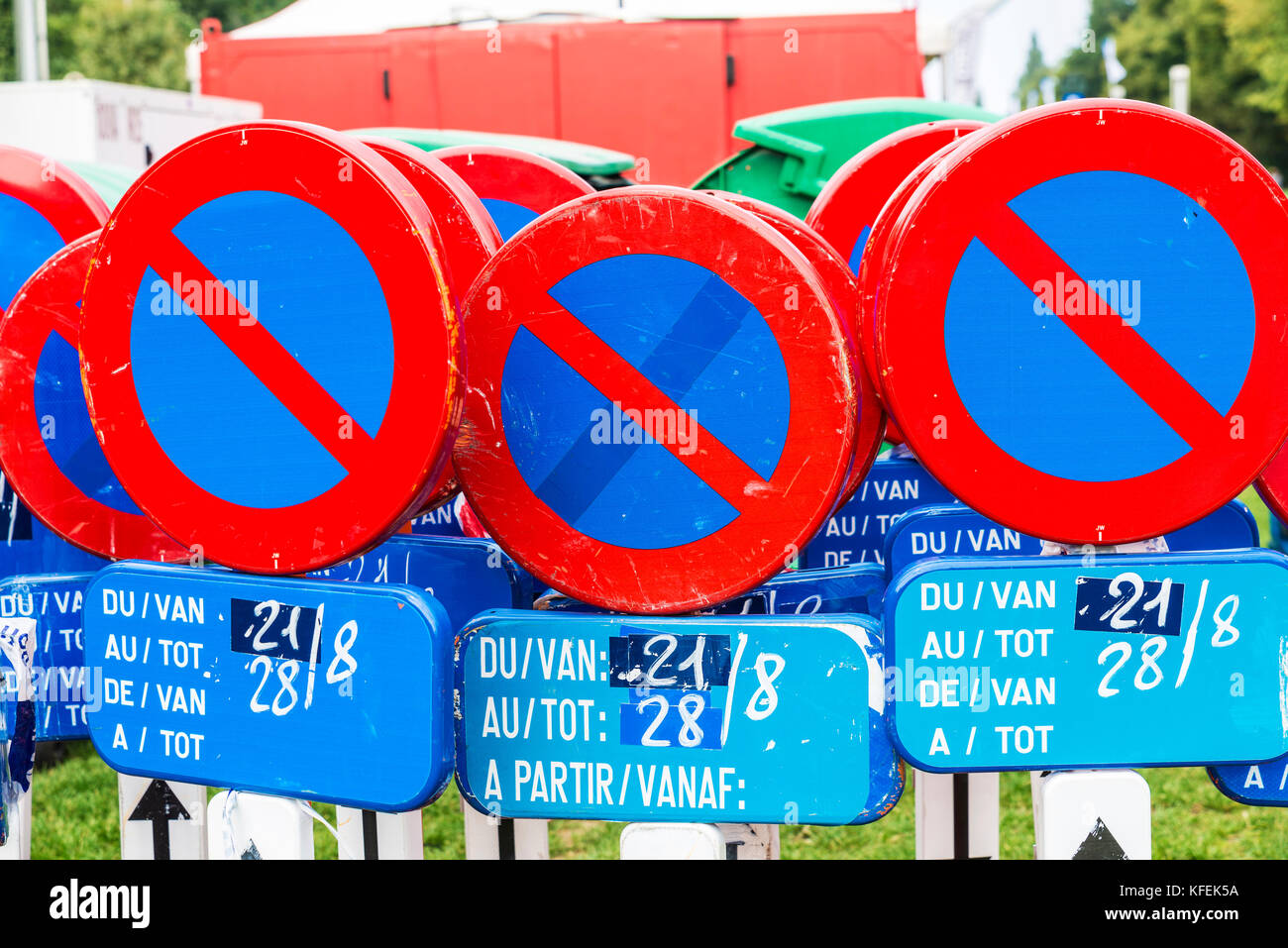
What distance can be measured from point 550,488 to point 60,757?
3987 millimetres

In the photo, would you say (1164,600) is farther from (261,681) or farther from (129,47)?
(129,47)

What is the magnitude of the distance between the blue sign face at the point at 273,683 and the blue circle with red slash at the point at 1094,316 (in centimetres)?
77

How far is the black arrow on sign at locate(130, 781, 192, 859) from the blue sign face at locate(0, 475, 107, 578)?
512 mm

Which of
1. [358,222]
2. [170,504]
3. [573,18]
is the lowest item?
[170,504]

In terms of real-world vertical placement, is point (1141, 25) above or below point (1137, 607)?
above

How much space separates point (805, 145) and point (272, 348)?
3.18 metres

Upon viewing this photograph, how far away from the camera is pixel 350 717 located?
1.86 m

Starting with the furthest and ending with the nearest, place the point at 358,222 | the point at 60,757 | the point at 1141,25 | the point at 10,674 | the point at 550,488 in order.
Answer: the point at 1141,25
the point at 60,757
the point at 10,674
the point at 550,488
the point at 358,222

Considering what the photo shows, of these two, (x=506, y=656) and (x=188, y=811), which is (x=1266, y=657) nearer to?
(x=506, y=656)

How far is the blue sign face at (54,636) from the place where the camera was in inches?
92.4

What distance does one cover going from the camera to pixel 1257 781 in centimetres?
193

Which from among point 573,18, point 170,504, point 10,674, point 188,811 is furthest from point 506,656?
point 573,18

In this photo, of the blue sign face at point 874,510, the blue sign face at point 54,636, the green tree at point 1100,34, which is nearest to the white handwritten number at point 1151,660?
the blue sign face at point 874,510

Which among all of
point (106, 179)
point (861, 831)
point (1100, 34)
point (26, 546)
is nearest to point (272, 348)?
point (26, 546)
